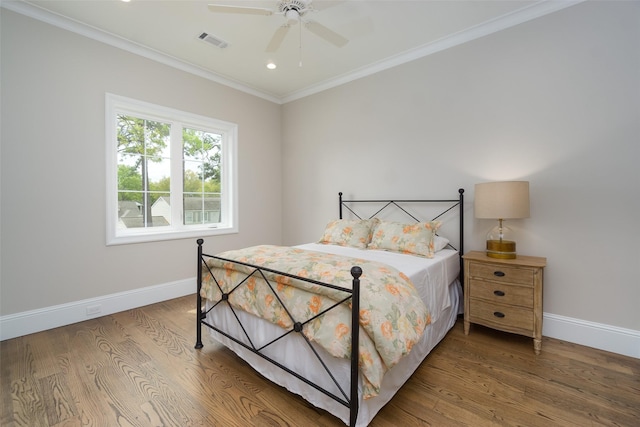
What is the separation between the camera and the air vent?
297cm

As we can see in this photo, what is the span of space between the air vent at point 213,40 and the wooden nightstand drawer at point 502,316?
363 centimetres

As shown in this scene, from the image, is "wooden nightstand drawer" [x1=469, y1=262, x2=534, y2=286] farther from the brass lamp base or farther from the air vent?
the air vent

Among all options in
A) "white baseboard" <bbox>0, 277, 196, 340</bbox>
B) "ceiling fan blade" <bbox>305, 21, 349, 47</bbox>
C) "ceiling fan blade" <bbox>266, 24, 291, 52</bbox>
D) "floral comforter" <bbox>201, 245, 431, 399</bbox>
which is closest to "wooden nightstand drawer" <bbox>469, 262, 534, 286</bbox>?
"floral comforter" <bbox>201, 245, 431, 399</bbox>

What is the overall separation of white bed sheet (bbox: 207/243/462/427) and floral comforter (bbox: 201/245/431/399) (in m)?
0.13

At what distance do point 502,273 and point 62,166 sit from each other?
164 inches

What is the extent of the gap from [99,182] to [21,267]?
987 mm

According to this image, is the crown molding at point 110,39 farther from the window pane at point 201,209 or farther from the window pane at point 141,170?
the window pane at point 201,209

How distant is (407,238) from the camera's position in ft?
9.26

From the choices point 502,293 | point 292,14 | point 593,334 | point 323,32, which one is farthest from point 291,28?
point 593,334

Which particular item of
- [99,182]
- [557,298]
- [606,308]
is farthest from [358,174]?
[99,182]

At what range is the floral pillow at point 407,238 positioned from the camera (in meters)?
2.71

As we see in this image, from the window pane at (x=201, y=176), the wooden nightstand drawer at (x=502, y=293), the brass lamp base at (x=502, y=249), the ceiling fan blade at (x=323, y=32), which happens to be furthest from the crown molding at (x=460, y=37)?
the wooden nightstand drawer at (x=502, y=293)

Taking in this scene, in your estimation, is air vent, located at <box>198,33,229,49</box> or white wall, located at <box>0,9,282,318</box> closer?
white wall, located at <box>0,9,282,318</box>

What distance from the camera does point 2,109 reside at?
95.9 inches
